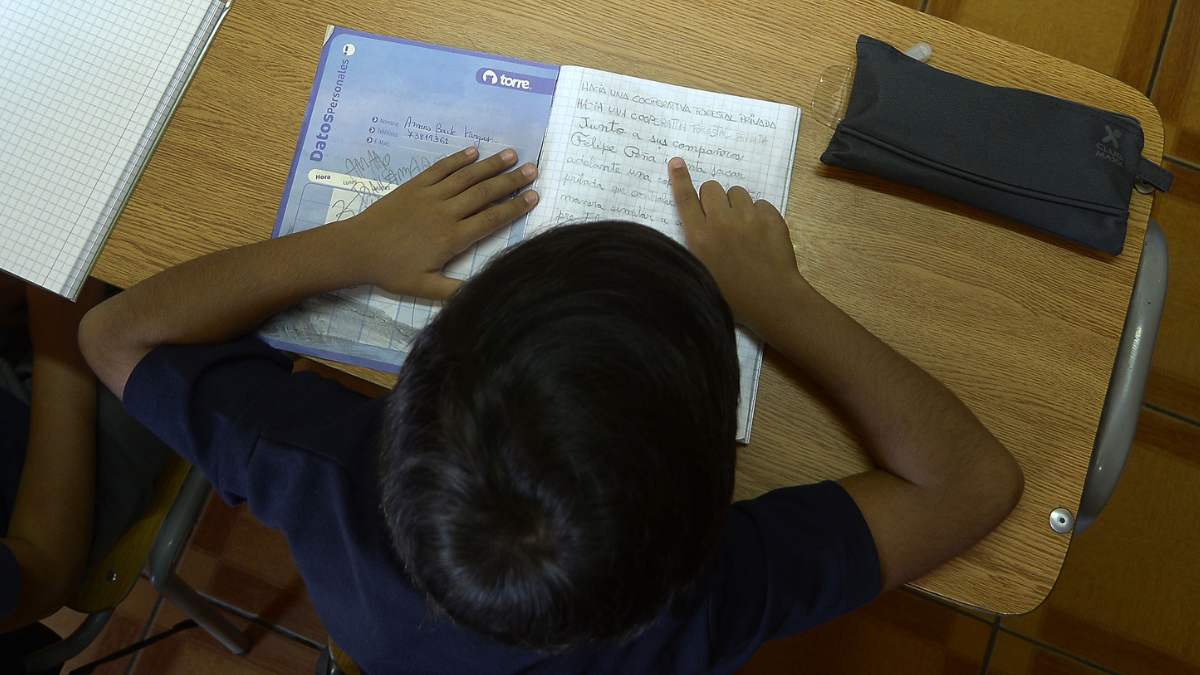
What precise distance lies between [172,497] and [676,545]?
0.72 meters

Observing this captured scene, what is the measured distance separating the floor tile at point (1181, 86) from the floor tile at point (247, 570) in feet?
6.00

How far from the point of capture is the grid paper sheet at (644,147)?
67 centimetres

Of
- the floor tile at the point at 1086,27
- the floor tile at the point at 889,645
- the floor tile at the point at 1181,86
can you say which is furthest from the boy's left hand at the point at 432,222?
the floor tile at the point at 1181,86

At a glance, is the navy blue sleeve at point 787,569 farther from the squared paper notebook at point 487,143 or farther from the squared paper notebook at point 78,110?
the squared paper notebook at point 78,110

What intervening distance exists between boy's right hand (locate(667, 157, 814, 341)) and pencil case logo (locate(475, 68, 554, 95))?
16 cm

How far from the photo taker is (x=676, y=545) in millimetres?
437

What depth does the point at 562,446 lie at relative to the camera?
39 cm

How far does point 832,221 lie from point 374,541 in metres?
0.51

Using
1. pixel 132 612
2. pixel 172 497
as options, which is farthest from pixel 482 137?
pixel 132 612

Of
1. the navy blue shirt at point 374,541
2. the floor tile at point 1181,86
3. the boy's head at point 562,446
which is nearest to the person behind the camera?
the boy's head at point 562,446

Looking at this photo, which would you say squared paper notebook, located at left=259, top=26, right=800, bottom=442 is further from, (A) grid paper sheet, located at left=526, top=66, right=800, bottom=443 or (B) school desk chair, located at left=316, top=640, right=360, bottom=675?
(B) school desk chair, located at left=316, top=640, right=360, bottom=675

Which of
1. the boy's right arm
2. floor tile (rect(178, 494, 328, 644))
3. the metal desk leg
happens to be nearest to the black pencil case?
the boy's right arm

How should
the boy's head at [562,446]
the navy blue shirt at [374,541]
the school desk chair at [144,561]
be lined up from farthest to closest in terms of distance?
the school desk chair at [144,561] → the navy blue shirt at [374,541] → the boy's head at [562,446]

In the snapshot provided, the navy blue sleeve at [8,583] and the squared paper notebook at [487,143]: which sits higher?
the squared paper notebook at [487,143]
